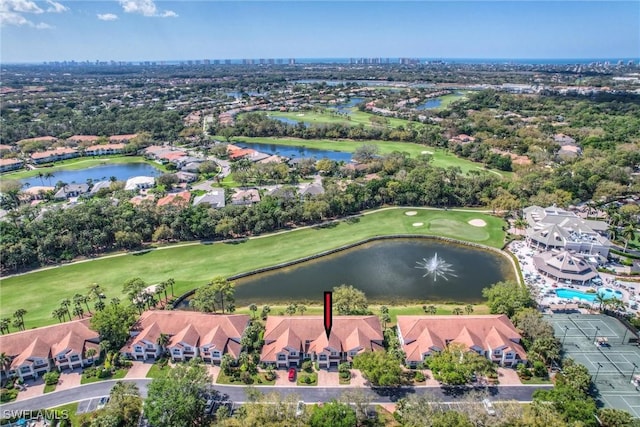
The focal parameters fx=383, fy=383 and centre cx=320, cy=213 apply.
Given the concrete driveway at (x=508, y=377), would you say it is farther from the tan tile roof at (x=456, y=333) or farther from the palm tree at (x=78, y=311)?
the palm tree at (x=78, y=311)

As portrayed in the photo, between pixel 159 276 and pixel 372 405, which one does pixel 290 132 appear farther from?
pixel 372 405

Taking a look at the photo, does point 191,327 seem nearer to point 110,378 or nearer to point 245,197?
point 110,378

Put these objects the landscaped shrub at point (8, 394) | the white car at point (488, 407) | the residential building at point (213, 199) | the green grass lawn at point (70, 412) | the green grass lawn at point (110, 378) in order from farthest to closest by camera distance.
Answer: the residential building at point (213, 199) < the green grass lawn at point (110, 378) < the landscaped shrub at point (8, 394) < the green grass lawn at point (70, 412) < the white car at point (488, 407)

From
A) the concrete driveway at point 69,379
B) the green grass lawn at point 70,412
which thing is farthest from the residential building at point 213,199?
the green grass lawn at point 70,412

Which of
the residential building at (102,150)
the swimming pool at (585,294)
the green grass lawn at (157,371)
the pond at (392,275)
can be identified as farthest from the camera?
the residential building at (102,150)

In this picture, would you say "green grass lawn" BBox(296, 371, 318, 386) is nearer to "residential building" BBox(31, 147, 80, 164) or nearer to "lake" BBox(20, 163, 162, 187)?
"lake" BBox(20, 163, 162, 187)

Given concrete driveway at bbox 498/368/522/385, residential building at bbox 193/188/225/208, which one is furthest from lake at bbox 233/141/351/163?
concrete driveway at bbox 498/368/522/385

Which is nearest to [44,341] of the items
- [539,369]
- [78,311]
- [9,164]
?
[78,311]
